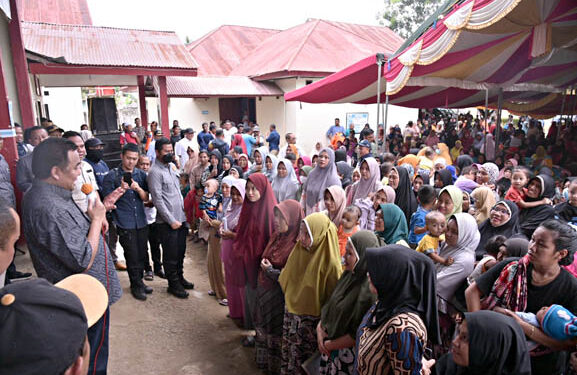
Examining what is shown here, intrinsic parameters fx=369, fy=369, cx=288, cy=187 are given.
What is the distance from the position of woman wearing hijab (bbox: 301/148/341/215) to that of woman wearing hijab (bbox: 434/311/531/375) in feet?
10.5

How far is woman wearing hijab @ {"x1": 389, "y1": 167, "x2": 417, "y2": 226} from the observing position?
443 centimetres

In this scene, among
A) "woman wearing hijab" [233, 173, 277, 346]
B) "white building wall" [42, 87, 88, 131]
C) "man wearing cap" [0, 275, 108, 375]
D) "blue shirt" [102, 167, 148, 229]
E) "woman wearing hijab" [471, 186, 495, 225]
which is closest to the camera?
"man wearing cap" [0, 275, 108, 375]

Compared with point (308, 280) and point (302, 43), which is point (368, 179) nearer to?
point (308, 280)

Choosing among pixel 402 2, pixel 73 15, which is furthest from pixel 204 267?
pixel 402 2

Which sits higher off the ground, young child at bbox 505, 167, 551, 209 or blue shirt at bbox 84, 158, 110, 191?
blue shirt at bbox 84, 158, 110, 191

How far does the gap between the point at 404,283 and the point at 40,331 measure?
1437 mm

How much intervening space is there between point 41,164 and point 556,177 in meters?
6.97

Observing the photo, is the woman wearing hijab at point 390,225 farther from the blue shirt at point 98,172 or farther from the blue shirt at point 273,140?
the blue shirt at point 273,140

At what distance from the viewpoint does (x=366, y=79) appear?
7262 millimetres

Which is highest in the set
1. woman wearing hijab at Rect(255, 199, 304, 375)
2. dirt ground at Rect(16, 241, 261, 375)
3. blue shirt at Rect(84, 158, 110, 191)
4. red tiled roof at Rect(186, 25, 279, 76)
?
red tiled roof at Rect(186, 25, 279, 76)

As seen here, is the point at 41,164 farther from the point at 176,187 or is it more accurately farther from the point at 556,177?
the point at 556,177

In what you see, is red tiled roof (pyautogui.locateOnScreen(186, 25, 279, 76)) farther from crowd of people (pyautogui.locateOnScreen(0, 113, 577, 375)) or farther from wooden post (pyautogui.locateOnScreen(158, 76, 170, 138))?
crowd of people (pyautogui.locateOnScreen(0, 113, 577, 375))

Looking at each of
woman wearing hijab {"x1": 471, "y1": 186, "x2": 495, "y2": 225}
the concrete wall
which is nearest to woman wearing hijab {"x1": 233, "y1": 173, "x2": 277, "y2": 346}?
woman wearing hijab {"x1": 471, "y1": 186, "x2": 495, "y2": 225}

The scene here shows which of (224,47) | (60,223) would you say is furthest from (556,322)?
(224,47)
